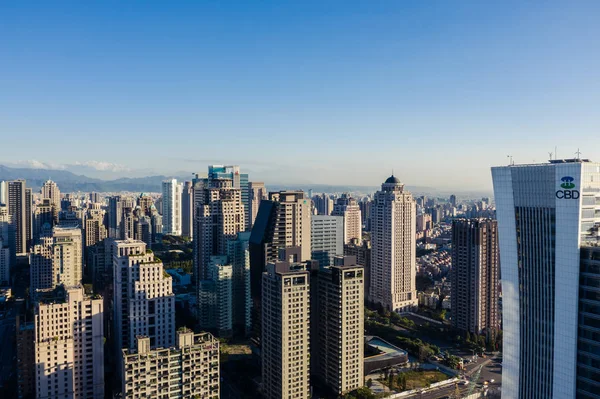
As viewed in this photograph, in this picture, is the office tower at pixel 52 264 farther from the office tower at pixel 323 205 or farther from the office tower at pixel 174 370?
the office tower at pixel 323 205

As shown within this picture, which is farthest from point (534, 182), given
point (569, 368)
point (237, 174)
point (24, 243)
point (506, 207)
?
point (24, 243)

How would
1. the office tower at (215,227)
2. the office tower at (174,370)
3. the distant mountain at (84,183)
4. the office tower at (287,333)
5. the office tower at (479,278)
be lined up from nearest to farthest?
1. the office tower at (174,370)
2. the office tower at (287,333)
3. the office tower at (479,278)
4. the office tower at (215,227)
5. the distant mountain at (84,183)

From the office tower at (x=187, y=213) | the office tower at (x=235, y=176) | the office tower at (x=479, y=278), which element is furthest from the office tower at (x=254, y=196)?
the office tower at (x=479, y=278)

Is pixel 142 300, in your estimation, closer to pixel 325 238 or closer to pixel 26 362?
pixel 26 362

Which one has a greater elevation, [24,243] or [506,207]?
[506,207]

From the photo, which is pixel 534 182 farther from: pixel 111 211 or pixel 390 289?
pixel 111 211

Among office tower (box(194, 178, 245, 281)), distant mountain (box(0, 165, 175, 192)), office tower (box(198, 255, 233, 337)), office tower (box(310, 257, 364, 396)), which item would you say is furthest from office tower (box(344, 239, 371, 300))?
distant mountain (box(0, 165, 175, 192))

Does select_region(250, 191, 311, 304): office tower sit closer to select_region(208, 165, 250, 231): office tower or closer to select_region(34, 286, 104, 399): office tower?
select_region(34, 286, 104, 399): office tower
